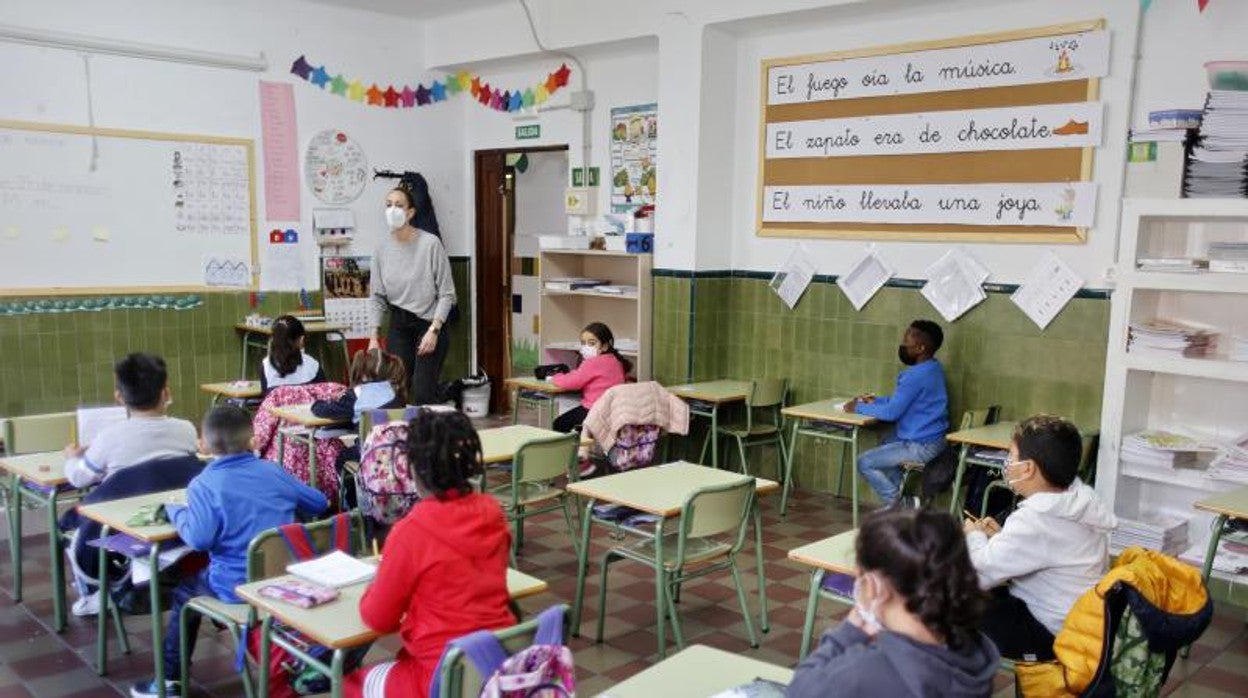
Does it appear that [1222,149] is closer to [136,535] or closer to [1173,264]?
[1173,264]

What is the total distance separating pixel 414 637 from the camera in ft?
8.07

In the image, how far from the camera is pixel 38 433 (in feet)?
14.7

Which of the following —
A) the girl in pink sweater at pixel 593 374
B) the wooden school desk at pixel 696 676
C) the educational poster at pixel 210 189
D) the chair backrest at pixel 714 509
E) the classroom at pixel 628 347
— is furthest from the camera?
the educational poster at pixel 210 189

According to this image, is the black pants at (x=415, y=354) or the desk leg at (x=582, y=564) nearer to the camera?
the desk leg at (x=582, y=564)

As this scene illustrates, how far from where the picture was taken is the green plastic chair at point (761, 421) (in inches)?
245

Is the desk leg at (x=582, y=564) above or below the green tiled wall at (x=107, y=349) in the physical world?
below

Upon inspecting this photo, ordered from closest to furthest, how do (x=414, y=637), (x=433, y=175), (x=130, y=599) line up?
(x=414, y=637) < (x=130, y=599) < (x=433, y=175)

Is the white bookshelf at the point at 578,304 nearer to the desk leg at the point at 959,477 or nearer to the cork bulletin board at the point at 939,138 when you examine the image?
the cork bulletin board at the point at 939,138

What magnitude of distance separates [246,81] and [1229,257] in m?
6.46

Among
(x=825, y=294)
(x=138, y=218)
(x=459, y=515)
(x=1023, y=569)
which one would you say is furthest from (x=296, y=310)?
(x=1023, y=569)

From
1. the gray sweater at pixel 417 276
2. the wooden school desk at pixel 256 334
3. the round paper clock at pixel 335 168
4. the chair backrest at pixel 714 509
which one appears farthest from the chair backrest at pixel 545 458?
the round paper clock at pixel 335 168

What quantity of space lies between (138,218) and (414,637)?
5.61 metres

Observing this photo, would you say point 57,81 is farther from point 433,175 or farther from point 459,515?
point 459,515

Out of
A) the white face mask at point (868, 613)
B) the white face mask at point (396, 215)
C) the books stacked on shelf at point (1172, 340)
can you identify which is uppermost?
the white face mask at point (396, 215)
